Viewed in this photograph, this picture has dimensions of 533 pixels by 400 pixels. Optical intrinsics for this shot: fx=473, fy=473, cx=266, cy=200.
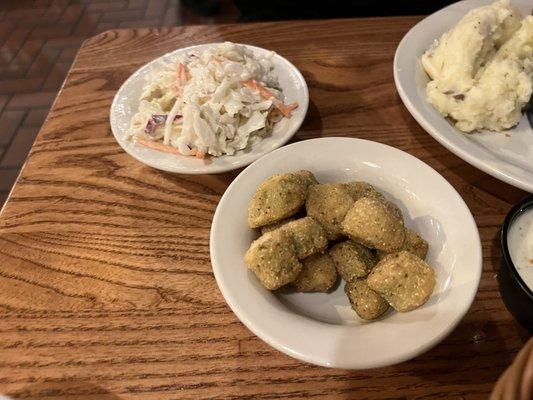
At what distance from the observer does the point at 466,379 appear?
835 mm

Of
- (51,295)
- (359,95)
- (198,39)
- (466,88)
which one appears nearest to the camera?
(51,295)

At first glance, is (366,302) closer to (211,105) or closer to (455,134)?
(455,134)

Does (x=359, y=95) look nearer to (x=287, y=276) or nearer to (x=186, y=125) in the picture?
(x=186, y=125)

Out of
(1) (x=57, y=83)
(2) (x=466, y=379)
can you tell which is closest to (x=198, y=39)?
(2) (x=466, y=379)

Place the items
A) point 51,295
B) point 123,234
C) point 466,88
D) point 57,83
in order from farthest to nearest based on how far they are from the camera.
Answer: point 57,83 < point 466,88 < point 123,234 < point 51,295

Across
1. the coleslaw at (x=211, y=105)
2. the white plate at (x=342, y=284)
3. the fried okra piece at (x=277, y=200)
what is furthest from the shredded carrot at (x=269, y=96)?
the fried okra piece at (x=277, y=200)

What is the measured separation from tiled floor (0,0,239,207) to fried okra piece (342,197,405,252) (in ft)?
7.73

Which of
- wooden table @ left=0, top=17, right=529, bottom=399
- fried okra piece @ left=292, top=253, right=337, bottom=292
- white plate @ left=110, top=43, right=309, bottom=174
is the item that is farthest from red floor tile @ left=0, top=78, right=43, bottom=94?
fried okra piece @ left=292, top=253, right=337, bottom=292

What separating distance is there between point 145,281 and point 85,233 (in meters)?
0.22

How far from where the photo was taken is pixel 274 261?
817 millimetres

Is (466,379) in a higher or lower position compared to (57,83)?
higher

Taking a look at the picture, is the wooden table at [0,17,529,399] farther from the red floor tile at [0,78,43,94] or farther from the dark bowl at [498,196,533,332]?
the red floor tile at [0,78,43,94]

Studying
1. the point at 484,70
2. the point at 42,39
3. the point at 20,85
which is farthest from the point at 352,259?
the point at 42,39

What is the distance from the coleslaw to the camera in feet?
3.84
